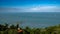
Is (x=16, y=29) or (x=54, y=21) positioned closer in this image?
(x=16, y=29)

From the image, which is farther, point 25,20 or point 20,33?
point 25,20

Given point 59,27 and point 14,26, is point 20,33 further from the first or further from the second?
point 59,27

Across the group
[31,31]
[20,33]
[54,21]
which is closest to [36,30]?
[31,31]

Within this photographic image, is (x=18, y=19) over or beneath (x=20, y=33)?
over

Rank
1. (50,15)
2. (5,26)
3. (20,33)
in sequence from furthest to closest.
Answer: (50,15), (5,26), (20,33)

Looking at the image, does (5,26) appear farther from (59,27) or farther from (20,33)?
(59,27)

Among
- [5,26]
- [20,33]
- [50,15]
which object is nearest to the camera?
[20,33]

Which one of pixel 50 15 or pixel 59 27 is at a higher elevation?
pixel 50 15

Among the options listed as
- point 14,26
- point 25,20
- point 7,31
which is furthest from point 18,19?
point 7,31
